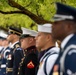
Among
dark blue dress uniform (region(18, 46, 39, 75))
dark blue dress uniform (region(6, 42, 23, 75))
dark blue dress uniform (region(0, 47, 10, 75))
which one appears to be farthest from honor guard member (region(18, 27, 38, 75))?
dark blue dress uniform (region(0, 47, 10, 75))

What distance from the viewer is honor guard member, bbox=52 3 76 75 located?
348 centimetres

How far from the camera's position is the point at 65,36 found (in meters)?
3.73

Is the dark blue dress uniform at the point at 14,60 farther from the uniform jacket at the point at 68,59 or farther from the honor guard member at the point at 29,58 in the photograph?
the uniform jacket at the point at 68,59

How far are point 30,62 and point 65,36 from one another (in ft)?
9.77

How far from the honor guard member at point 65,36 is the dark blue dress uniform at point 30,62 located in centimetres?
281

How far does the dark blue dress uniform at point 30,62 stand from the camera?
6.63m

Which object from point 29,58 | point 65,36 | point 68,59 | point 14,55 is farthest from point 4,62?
point 68,59

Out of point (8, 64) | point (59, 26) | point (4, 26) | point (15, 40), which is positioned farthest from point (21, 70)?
point (4, 26)

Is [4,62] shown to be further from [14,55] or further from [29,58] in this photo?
[29,58]

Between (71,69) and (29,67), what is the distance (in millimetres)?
3191

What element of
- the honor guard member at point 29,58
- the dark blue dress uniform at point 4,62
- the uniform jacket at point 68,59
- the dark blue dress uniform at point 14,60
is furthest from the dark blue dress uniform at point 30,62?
the uniform jacket at point 68,59

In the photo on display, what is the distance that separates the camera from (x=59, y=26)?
149 inches

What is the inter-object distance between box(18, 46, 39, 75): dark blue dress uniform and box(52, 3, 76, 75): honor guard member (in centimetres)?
281

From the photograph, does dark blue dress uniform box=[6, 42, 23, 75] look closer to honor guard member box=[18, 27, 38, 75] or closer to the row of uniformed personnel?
the row of uniformed personnel
